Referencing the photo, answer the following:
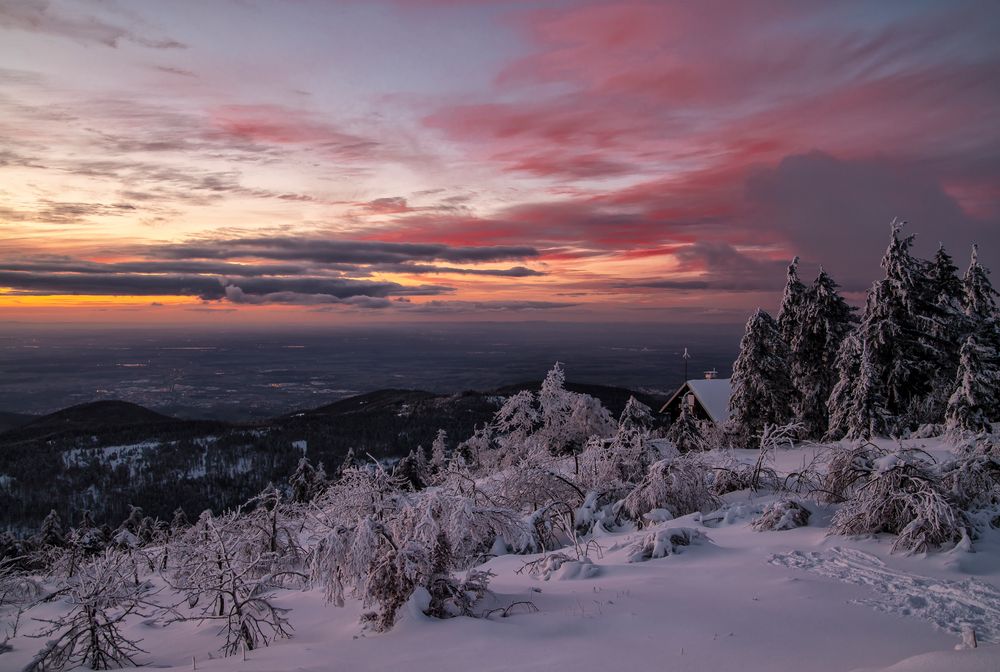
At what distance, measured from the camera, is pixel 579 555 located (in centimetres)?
1080

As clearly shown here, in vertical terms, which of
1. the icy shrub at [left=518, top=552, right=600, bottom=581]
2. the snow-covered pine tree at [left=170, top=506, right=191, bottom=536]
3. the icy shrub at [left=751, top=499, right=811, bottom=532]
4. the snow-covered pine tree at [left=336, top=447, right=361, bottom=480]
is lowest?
the snow-covered pine tree at [left=170, top=506, right=191, bottom=536]

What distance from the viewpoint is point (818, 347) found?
33.1 meters

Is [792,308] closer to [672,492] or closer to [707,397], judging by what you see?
[707,397]

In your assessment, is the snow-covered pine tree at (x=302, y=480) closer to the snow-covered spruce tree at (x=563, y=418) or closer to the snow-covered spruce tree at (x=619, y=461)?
the snow-covered spruce tree at (x=563, y=418)

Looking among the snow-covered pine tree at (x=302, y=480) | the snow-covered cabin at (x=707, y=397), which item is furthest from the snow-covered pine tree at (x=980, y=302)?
the snow-covered pine tree at (x=302, y=480)

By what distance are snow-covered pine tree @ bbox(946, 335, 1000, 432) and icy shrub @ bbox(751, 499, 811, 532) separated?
1625cm

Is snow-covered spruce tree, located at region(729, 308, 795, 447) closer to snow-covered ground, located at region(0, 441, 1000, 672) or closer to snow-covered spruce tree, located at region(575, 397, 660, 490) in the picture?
snow-covered spruce tree, located at region(575, 397, 660, 490)

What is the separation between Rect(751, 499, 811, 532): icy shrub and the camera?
11.3 m

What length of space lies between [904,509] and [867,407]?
61.9 feet

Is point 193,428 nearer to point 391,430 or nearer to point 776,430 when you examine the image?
point 391,430

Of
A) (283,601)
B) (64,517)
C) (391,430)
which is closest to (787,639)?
(283,601)

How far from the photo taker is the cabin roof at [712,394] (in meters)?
40.8

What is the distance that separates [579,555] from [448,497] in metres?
3.67

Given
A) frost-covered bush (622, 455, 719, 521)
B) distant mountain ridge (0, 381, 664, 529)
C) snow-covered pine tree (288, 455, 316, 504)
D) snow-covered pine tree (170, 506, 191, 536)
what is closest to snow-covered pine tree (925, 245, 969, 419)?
frost-covered bush (622, 455, 719, 521)
